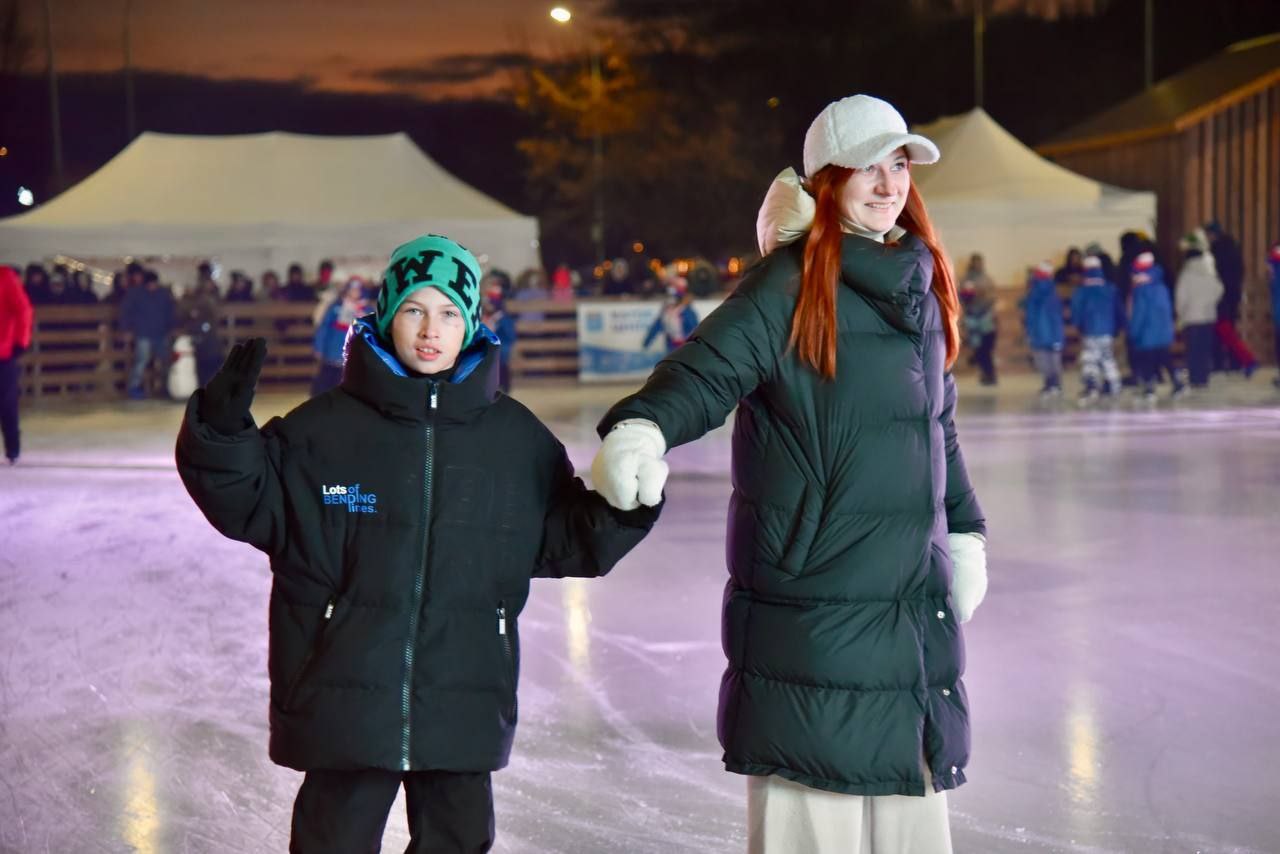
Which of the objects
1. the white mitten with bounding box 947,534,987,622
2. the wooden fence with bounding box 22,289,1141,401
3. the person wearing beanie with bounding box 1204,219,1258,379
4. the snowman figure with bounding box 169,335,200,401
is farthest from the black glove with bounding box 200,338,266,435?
the person wearing beanie with bounding box 1204,219,1258,379

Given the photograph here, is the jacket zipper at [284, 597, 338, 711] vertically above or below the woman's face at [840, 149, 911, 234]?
below

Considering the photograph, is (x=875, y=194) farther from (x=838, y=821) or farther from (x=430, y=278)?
(x=838, y=821)

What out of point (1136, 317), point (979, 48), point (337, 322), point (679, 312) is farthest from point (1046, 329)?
point (979, 48)

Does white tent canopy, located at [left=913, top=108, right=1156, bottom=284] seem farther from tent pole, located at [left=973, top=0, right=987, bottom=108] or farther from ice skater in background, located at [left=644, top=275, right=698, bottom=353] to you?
ice skater in background, located at [left=644, top=275, right=698, bottom=353]

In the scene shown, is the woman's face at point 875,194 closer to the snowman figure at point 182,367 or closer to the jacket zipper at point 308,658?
the jacket zipper at point 308,658

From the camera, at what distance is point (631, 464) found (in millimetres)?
2314

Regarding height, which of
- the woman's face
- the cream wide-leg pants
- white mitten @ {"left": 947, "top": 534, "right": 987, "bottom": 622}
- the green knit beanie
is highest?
the woman's face

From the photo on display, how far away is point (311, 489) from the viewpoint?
8.13ft

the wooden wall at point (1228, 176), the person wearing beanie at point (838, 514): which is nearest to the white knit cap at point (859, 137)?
the person wearing beanie at point (838, 514)

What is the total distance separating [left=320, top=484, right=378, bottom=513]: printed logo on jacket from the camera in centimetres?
246

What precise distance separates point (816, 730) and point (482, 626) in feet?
1.69

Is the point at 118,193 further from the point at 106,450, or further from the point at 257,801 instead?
the point at 257,801

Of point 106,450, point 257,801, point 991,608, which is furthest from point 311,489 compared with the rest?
point 106,450

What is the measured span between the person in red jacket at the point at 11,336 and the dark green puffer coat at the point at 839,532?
806 centimetres
